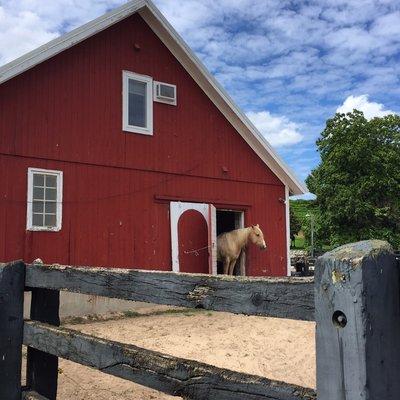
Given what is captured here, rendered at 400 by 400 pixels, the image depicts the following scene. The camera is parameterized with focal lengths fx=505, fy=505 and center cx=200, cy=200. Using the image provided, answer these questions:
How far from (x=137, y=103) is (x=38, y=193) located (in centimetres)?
327

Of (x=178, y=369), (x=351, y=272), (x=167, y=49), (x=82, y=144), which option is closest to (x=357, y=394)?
(x=351, y=272)

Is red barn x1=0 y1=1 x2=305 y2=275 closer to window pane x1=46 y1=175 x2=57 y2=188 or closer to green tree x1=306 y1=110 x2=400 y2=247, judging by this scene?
window pane x1=46 y1=175 x2=57 y2=188

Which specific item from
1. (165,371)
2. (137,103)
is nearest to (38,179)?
(137,103)

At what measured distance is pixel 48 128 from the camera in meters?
10.2

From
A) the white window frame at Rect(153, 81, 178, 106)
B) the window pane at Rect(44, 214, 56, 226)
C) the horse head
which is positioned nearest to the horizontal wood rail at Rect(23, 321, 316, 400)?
the window pane at Rect(44, 214, 56, 226)

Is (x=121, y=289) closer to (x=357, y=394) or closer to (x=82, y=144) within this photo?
(x=357, y=394)

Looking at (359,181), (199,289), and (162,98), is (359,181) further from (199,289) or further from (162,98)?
(199,289)

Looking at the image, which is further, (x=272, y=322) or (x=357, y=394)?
(x=272, y=322)

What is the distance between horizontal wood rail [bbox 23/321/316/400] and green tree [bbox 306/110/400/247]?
30576 mm

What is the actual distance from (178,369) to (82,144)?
9112 mm

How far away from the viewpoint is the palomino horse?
12.6 m

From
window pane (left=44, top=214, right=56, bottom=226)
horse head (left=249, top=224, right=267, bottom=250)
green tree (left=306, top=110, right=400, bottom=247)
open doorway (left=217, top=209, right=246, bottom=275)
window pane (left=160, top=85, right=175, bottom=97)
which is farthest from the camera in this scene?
green tree (left=306, top=110, right=400, bottom=247)

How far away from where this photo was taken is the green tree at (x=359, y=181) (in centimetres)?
3209

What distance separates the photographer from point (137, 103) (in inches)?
462
